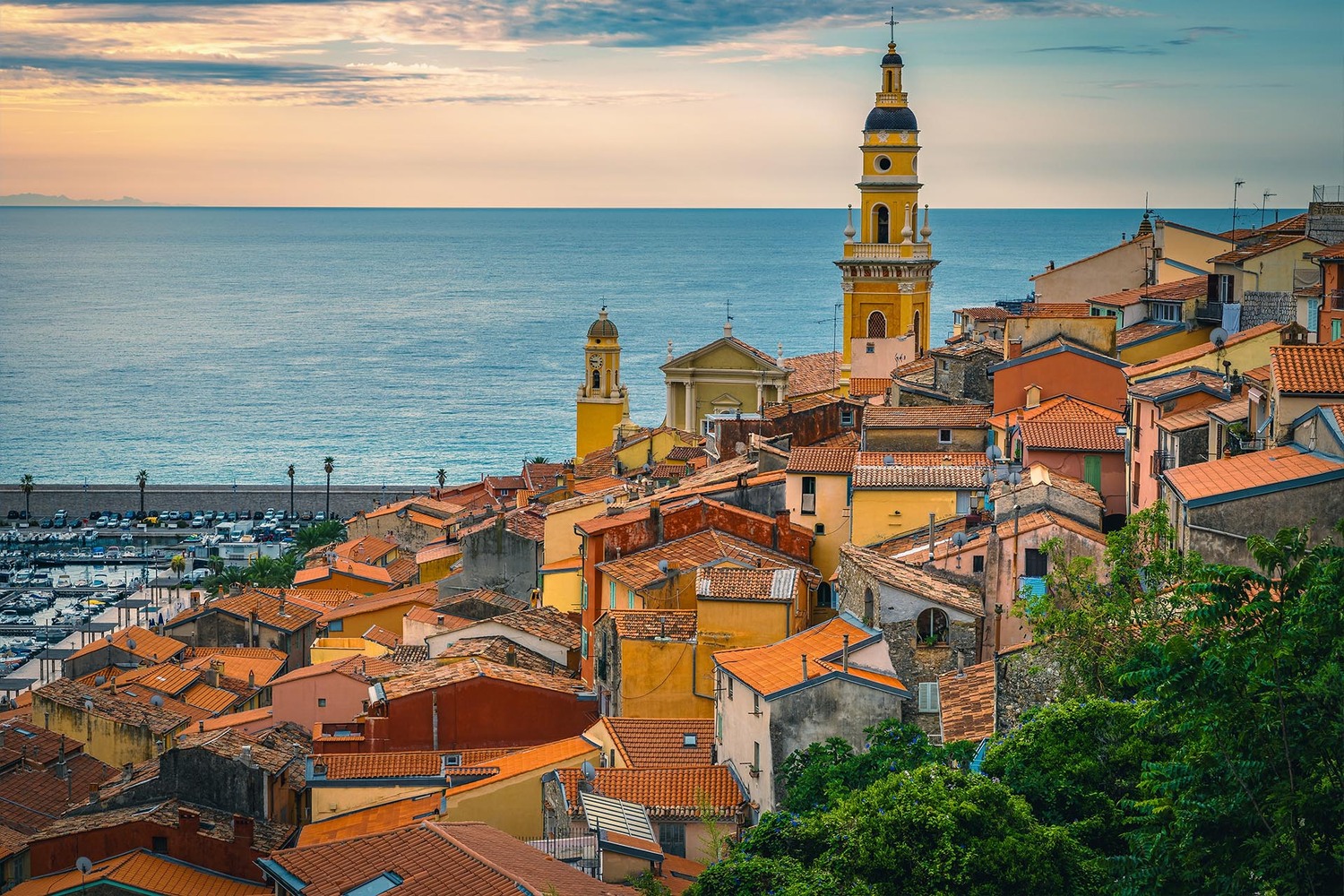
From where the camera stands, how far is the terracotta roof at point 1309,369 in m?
22.6

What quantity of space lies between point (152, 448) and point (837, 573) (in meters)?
105

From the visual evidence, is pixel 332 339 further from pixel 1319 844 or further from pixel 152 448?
pixel 1319 844

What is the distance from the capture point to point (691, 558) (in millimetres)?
31219

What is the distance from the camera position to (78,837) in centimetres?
2662

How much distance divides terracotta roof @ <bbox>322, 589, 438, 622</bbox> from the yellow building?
14325mm

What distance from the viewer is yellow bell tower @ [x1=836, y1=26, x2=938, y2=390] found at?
2147 inches

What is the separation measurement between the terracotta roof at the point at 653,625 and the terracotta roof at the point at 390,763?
2.68 m

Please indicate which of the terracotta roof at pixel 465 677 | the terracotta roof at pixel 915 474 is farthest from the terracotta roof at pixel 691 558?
the terracotta roof at pixel 465 677

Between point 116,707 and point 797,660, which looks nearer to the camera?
point 797,660

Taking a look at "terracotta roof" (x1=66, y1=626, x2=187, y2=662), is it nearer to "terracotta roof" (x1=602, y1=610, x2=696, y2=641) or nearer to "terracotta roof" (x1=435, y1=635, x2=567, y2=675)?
"terracotta roof" (x1=435, y1=635, x2=567, y2=675)

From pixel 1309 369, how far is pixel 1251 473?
7.53 feet

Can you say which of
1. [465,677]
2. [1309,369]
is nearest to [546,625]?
[465,677]

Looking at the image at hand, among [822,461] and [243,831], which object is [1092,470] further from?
[243,831]

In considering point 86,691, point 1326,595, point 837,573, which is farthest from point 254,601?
point 1326,595
